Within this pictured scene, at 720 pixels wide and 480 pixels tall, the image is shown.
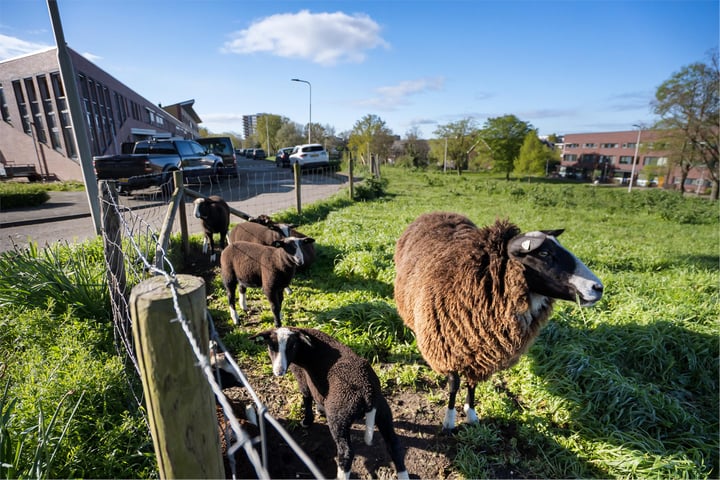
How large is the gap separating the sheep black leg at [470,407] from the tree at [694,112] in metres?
39.9

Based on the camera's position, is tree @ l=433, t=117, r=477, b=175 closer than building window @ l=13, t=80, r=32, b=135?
No

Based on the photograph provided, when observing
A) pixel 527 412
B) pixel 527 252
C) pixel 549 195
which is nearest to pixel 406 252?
pixel 527 252

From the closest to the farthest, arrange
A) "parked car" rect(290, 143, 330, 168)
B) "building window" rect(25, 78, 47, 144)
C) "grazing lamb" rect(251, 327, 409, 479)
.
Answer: "grazing lamb" rect(251, 327, 409, 479)
"building window" rect(25, 78, 47, 144)
"parked car" rect(290, 143, 330, 168)

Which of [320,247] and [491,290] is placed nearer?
[491,290]

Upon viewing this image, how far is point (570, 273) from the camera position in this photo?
243 cm

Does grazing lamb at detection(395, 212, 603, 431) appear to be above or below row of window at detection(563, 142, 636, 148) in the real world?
below

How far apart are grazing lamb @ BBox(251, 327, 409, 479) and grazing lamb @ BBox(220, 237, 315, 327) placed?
1.55 m

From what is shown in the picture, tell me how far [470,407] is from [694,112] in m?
40.7

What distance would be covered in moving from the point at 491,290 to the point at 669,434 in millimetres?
2042

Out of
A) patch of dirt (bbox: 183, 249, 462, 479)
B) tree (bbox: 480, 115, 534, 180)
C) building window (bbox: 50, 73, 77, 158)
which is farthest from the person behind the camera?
tree (bbox: 480, 115, 534, 180)

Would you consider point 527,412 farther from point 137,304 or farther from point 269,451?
point 137,304

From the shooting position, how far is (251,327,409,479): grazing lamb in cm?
240

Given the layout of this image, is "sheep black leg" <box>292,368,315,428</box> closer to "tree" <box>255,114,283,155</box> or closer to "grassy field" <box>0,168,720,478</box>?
"grassy field" <box>0,168,720,478</box>

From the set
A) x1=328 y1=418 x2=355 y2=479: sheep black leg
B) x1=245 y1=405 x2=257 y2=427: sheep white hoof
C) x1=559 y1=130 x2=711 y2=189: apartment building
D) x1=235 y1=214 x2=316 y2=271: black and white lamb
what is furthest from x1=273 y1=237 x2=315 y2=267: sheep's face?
x1=559 y1=130 x2=711 y2=189: apartment building
